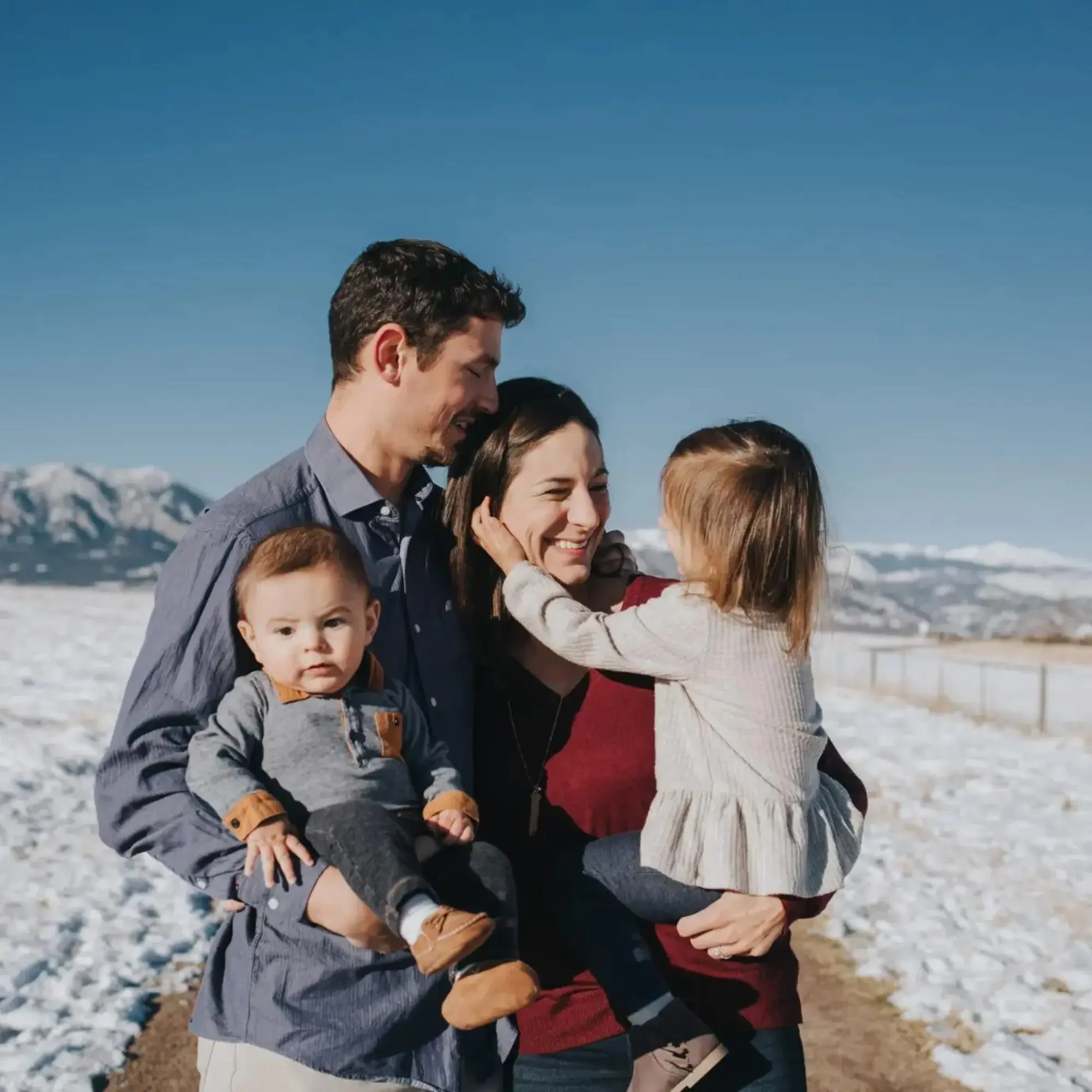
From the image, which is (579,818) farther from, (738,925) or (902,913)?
(902,913)

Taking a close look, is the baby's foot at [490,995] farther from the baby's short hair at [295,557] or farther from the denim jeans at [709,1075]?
the baby's short hair at [295,557]

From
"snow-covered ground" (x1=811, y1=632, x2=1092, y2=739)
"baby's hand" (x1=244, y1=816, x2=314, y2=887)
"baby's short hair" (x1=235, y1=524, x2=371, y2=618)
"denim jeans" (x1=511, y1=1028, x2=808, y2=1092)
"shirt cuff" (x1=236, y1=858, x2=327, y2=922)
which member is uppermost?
"baby's short hair" (x1=235, y1=524, x2=371, y2=618)

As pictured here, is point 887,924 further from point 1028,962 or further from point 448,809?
point 448,809

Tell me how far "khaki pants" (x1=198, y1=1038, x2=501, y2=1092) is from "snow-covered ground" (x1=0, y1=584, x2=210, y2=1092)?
11.2ft

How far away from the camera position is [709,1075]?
254cm

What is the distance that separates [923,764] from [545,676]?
40.5 ft

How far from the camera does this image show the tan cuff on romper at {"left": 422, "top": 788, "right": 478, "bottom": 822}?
235 centimetres

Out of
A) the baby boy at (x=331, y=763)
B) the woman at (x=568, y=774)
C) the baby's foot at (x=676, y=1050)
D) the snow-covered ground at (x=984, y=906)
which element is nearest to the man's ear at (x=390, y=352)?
the woman at (x=568, y=774)

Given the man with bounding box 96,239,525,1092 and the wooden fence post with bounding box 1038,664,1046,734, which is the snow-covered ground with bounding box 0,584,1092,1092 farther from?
the man with bounding box 96,239,525,1092

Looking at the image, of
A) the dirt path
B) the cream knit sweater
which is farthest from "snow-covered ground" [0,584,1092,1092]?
the cream knit sweater

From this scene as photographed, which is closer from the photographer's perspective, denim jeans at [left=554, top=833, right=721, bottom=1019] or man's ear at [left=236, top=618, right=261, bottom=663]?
man's ear at [left=236, top=618, right=261, bottom=663]

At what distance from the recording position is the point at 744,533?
2.60 m

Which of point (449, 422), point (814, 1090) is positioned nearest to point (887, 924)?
point (814, 1090)

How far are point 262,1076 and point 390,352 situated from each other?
1.59 meters
